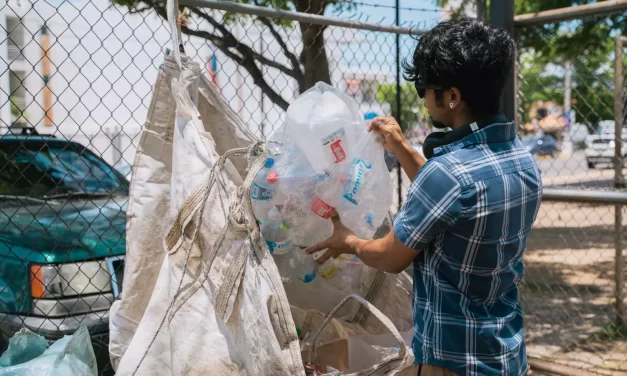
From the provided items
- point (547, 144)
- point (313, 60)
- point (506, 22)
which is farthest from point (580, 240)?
point (506, 22)


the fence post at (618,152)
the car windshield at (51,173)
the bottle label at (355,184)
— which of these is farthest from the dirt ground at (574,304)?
the car windshield at (51,173)

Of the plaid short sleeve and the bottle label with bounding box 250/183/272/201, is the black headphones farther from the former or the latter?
the bottle label with bounding box 250/183/272/201

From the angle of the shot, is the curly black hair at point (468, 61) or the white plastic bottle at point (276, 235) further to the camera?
the white plastic bottle at point (276, 235)

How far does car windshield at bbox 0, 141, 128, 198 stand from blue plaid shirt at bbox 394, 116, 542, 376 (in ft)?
9.39

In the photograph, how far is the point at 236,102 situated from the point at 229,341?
13.8 meters

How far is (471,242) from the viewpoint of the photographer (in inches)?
67.5

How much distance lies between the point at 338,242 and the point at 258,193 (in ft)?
1.00

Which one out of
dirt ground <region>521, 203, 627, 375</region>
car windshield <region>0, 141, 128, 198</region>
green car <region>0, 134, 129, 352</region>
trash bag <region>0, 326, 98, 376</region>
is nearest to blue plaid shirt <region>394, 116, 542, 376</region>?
trash bag <region>0, 326, 98, 376</region>

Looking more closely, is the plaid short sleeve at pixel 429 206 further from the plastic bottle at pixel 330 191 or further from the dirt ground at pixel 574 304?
the dirt ground at pixel 574 304

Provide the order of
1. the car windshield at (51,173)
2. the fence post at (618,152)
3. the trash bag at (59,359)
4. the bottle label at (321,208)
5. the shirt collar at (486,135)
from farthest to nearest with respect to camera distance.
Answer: the fence post at (618,152)
the car windshield at (51,173)
the trash bag at (59,359)
the bottle label at (321,208)
the shirt collar at (486,135)

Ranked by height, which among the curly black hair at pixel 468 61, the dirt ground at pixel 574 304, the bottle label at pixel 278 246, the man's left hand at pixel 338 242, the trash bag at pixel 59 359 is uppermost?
the curly black hair at pixel 468 61

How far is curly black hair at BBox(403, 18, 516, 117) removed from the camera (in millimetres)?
1735

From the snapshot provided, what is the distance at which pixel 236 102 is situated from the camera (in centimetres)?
1531

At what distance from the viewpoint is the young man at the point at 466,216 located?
170 cm
